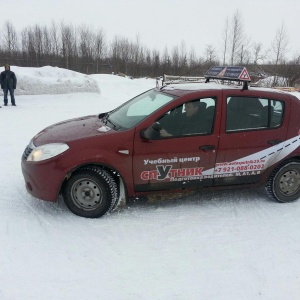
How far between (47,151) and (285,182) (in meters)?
3.31

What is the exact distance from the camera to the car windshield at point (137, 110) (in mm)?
4309

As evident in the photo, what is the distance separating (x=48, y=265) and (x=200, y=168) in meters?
2.16

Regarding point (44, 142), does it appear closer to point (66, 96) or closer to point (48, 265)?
point (48, 265)

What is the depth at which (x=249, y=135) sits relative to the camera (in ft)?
14.4

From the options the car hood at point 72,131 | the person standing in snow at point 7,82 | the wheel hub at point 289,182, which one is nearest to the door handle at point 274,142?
the wheel hub at point 289,182

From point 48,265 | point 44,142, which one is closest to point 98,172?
point 44,142

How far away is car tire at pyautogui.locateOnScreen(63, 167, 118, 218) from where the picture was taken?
13.2 feet

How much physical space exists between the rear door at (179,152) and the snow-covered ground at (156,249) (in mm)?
462

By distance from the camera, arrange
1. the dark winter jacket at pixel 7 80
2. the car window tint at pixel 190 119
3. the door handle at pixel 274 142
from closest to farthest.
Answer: the car window tint at pixel 190 119, the door handle at pixel 274 142, the dark winter jacket at pixel 7 80

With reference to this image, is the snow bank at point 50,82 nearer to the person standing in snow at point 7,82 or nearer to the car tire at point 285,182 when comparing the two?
the person standing in snow at point 7,82

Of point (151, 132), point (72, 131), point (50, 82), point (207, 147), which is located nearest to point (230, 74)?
point (207, 147)

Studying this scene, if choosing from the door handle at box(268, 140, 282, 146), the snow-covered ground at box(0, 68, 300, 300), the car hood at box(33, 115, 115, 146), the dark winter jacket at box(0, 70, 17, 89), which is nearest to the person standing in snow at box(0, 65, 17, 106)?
the dark winter jacket at box(0, 70, 17, 89)

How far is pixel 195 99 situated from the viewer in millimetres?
4293

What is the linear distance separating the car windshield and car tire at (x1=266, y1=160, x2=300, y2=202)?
6.08 ft
